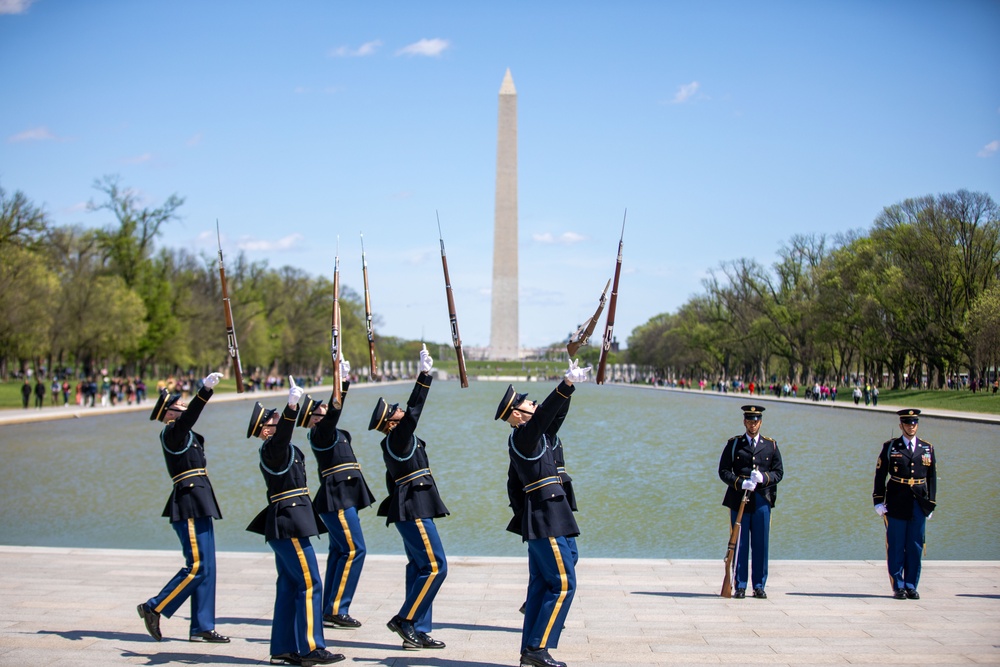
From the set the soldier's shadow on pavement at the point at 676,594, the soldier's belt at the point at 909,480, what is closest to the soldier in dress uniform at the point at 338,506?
the soldier's shadow on pavement at the point at 676,594

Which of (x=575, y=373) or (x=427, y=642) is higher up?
(x=575, y=373)

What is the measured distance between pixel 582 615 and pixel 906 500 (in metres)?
3.13

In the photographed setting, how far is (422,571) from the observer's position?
25.0 feet

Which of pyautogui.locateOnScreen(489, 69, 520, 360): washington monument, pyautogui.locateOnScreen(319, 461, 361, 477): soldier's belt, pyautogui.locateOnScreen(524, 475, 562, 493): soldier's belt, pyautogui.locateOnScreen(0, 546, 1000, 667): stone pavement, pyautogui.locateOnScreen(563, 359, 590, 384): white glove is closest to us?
pyautogui.locateOnScreen(563, 359, 590, 384): white glove

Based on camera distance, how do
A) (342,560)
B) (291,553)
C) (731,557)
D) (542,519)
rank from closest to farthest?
1. (542,519)
2. (291,553)
3. (342,560)
4. (731,557)

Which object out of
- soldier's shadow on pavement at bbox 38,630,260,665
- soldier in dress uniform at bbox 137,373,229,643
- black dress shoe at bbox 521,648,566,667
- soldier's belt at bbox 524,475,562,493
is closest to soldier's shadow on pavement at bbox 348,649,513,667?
black dress shoe at bbox 521,648,566,667

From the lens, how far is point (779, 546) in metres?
12.9

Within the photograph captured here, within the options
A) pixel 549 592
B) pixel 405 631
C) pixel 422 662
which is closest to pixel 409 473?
pixel 405 631

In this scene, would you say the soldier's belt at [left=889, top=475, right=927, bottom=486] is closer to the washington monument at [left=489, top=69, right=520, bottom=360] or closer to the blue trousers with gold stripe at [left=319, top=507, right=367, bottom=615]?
the blue trousers with gold stripe at [left=319, top=507, right=367, bottom=615]

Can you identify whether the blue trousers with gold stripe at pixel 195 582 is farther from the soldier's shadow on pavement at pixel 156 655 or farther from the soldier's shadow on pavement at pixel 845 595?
the soldier's shadow on pavement at pixel 845 595

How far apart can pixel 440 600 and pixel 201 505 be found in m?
2.29

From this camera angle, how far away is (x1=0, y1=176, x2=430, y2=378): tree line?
153 ft

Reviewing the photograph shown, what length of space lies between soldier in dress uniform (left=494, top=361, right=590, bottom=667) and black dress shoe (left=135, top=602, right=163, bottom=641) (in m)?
2.72

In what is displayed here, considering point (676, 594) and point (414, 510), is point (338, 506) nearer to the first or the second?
point (414, 510)
